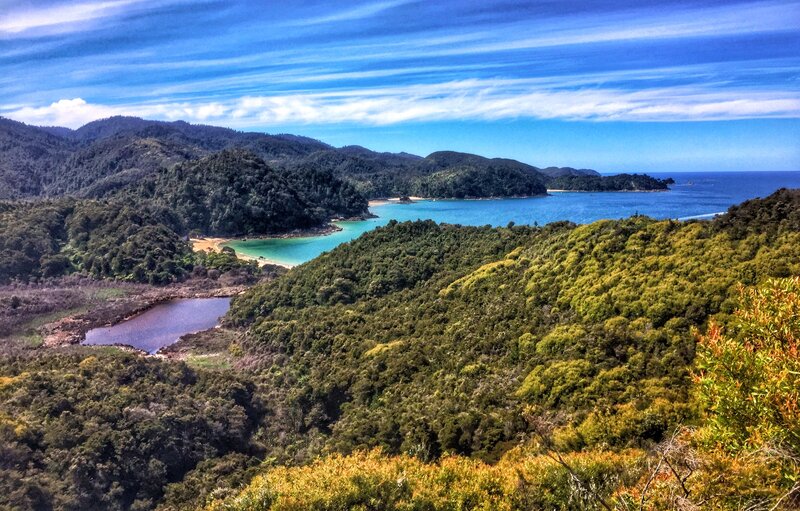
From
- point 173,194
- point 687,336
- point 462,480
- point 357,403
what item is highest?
point 173,194

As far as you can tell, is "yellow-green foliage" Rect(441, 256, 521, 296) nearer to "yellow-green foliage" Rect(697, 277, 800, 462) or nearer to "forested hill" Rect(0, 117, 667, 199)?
"yellow-green foliage" Rect(697, 277, 800, 462)

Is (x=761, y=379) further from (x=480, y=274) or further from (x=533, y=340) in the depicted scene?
(x=480, y=274)

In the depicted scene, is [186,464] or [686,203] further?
[686,203]

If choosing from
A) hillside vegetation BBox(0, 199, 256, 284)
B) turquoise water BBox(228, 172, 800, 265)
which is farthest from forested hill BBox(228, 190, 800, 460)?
turquoise water BBox(228, 172, 800, 265)

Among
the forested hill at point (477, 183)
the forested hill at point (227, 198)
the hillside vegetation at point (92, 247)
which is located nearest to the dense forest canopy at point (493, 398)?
the hillside vegetation at point (92, 247)

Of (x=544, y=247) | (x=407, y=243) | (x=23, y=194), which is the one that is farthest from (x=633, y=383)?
(x=23, y=194)

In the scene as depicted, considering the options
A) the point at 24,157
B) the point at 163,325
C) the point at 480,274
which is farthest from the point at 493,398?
the point at 24,157

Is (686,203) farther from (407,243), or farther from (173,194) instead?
(173,194)
